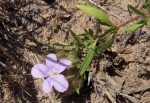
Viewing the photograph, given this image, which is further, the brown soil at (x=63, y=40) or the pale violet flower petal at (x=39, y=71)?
the brown soil at (x=63, y=40)

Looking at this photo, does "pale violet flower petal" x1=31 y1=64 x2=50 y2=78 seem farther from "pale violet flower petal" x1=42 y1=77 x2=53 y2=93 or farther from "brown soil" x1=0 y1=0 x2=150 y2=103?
"brown soil" x1=0 y1=0 x2=150 y2=103

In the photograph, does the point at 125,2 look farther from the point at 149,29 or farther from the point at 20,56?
the point at 20,56

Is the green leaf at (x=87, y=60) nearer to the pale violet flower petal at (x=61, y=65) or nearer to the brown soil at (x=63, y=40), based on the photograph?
the pale violet flower petal at (x=61, y=65)

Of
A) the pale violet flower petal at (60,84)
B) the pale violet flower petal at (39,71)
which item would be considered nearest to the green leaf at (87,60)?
the pale violet flower petal at (60,84)

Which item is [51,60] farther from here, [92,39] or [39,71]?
[92,39]

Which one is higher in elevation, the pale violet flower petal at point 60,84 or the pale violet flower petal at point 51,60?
the pale violet flower petal at point 51,60

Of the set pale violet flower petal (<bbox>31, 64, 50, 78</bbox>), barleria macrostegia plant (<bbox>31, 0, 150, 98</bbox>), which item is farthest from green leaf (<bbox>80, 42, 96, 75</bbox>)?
pale violet flower petal (<bbox>31, 64, 50, 78</bbox>)

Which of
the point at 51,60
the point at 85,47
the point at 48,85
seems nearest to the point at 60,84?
the point at 48,85

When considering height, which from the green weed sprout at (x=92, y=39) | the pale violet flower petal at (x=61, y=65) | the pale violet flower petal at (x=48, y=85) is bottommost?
the pale violet flower petal at (x=48, y=85)
